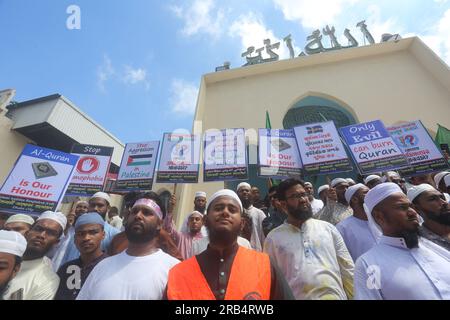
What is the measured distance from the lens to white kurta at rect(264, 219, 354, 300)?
1918mm

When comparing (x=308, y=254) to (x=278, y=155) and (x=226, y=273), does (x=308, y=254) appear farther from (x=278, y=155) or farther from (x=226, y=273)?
(x=278, y=155)

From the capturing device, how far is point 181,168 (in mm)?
Answer: 5207

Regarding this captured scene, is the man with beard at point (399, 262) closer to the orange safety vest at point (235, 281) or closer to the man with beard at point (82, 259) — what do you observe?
the orange safety vest at point (235, 281)

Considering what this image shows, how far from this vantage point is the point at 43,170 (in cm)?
429

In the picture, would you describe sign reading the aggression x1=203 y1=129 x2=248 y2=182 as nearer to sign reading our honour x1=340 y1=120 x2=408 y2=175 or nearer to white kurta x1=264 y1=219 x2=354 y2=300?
sign reading our honour x1=340 y1=120 x2=408 y2=175

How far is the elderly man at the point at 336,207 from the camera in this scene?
141 inches

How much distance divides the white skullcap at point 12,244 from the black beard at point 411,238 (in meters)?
3.16

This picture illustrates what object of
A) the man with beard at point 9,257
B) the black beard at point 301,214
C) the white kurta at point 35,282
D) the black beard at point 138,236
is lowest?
the white kurta at point 35,282

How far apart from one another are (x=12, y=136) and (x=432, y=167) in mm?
13590

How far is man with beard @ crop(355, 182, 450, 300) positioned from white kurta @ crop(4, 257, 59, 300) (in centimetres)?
242

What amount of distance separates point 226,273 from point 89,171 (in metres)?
4.65

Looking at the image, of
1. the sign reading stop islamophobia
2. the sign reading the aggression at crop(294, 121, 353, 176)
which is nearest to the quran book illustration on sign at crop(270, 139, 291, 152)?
the sign reading the aggression at crop(294, 121, 353, 176)

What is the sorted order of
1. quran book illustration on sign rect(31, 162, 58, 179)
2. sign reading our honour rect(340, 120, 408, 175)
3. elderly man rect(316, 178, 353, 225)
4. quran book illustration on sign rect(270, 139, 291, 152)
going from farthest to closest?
quran book illustration on sign rect(270, 139, 291, 152) < sign reading our honour rect(340, 120, 408, 175) < quran book illustration on sign rect(31, 162, 58, 179) < elderly man rect(316, 178, 353, 225)

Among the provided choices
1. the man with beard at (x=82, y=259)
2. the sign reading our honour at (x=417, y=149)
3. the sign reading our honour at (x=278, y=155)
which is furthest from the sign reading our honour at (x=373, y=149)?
the man with beard at (x=82, y=259)
